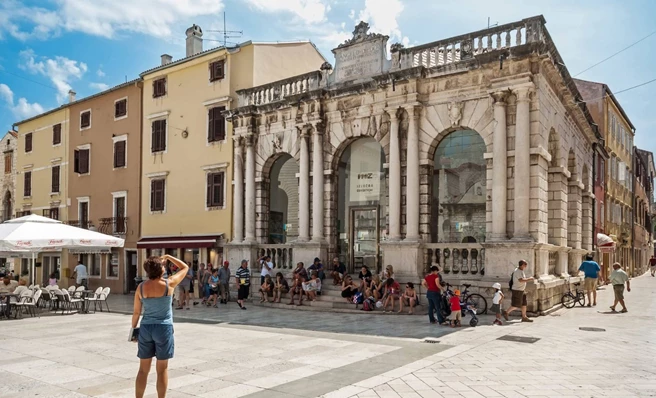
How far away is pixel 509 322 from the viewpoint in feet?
44.8

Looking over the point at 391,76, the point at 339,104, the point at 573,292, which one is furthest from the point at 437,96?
the point at 573,292

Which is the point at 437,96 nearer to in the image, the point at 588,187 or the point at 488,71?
the point at 488,71

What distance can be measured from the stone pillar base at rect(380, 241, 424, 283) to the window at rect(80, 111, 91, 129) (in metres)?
21.2

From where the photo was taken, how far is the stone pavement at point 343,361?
718 centimetres

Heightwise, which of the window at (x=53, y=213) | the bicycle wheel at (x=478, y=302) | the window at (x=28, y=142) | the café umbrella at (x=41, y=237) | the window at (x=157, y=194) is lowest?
the bicycle wheel at (x=478, y=302)

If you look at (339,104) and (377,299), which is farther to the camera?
(339,104)

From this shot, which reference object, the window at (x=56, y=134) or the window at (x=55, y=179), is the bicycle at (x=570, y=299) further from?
the window at (x=56, y=134)

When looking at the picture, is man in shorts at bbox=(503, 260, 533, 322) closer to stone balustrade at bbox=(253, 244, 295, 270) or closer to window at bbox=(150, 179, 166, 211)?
stone balustrade at bbox=(253, 244, 295, 270)

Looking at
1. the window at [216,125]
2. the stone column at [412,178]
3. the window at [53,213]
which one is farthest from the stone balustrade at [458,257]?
the window at [53,213]

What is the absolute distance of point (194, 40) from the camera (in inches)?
1104

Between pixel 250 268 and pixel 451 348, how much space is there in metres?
12.2

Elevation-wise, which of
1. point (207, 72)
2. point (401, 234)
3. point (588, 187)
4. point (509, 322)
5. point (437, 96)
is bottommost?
point (509, 322)

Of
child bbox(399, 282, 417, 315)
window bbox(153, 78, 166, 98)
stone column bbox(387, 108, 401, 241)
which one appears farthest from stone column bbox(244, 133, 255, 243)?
child bbox(399, 282, 417, 315)

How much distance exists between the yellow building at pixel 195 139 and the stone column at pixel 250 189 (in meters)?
1.80
